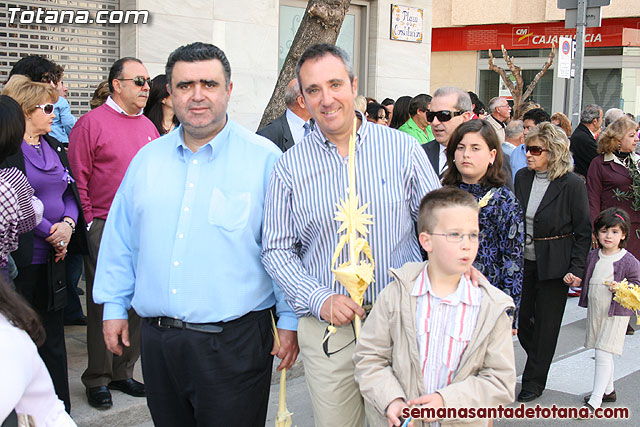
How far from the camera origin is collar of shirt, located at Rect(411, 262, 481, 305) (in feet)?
9.57

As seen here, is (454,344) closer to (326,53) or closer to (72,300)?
(326,53)

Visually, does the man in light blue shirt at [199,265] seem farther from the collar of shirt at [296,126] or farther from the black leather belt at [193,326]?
the collar of shirt at [296,126]

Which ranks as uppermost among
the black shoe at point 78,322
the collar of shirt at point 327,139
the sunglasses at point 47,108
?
the sunglasses at point 47,108

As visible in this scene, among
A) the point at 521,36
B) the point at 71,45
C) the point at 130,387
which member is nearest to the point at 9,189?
the point at 130,387

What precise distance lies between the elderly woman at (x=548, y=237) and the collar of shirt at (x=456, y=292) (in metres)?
2.60

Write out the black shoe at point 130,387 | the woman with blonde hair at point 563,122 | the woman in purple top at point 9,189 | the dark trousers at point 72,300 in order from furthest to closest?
the woman with blonde hair at point 563,122 < the dark trousers at point 72,300 < the black shoe at point 130,387 < the woman in purple top at point 9,189

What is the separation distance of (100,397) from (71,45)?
19.8 feet

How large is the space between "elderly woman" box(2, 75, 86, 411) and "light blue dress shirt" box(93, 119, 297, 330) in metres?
1.22

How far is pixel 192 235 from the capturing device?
306 centimetres

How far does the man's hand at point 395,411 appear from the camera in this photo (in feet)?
9.20

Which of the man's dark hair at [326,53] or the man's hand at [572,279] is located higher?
the man's dark hair at [326,53]

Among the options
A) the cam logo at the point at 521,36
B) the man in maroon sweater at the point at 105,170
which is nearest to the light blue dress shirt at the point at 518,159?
the man in maroon sweater at the point at 105,170

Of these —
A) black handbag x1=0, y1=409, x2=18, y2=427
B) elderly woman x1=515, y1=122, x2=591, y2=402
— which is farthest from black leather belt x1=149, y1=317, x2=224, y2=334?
elderly woman x1=515, y1=122, x2=591, y2=402

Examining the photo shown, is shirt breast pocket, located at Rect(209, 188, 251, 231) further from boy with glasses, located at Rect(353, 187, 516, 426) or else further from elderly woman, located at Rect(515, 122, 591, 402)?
elderly woman, located at Rect(515, 122, 591, 402)
